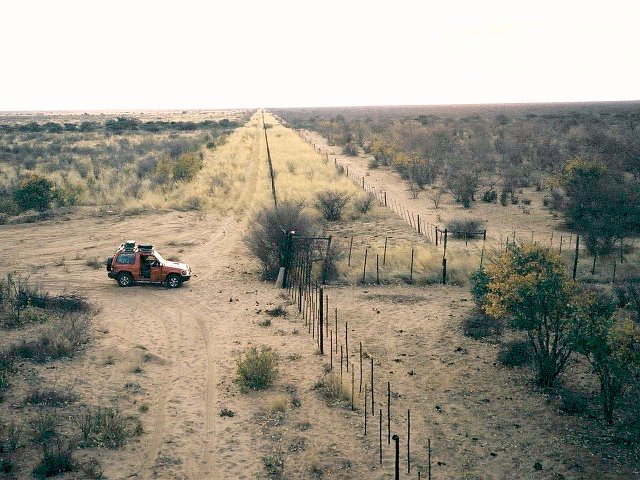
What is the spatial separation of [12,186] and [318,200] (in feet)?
68.1

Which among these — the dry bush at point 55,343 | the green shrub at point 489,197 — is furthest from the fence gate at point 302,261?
the green shrub at point 489,197

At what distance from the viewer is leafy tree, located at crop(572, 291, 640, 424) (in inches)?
409

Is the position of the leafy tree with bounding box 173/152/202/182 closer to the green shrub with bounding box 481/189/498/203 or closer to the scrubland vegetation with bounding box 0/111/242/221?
the scrubland vegetation with bounding box 0/111/242/221

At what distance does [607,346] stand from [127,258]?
15.5m

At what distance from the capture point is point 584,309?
12.0 meters

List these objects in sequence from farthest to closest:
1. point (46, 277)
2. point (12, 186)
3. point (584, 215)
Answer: point (12, 186)
point (584, 215)
point (46, 277)

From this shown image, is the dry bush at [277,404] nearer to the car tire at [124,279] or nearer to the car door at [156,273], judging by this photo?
the car door at [156,273]

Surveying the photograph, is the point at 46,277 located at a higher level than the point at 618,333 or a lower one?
lower

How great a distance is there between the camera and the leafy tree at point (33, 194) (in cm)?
3325

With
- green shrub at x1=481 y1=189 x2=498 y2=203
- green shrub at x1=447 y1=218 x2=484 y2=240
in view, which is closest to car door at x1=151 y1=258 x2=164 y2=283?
green shrub at x1=447 y1=218 x2=484 y2=240

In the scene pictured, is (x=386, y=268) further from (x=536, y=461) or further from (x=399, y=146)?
(x=399, y=146)

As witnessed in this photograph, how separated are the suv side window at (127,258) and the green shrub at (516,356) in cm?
1273

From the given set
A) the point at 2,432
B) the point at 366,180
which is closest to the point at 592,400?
the point at 2,432

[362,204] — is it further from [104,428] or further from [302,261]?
[104,428]
